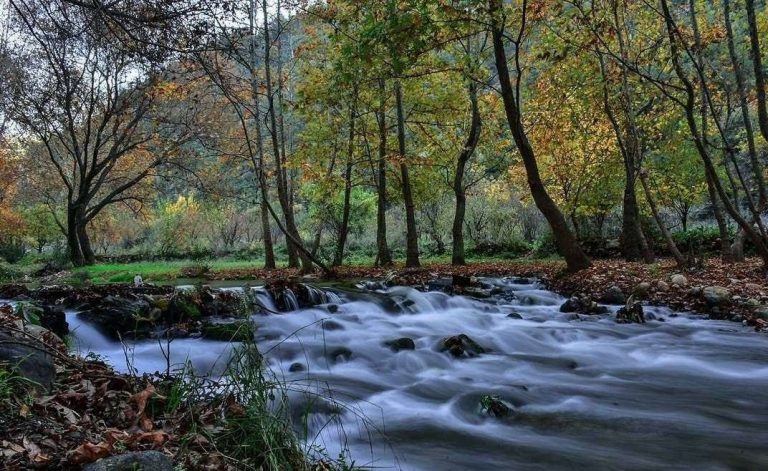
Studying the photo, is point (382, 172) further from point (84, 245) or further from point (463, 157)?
point (84, 245)

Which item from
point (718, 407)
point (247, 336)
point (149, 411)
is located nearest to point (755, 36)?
point (718, 407)

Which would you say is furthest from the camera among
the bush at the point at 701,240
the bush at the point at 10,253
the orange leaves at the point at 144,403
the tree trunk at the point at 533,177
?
the bush at the point at 10,253

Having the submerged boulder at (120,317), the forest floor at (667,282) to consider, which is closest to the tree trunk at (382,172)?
the forest floor at (667,282)

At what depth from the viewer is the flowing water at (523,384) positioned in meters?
3.99

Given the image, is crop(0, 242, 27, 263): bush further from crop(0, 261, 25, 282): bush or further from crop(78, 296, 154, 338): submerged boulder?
crop(78, 296, 154, 338): submerged boulder

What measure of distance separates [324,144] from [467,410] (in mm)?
12882

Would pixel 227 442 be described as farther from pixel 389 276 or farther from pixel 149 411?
pixel 389 276

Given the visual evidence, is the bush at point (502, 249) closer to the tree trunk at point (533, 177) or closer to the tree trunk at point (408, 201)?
the tree trunk at point (408, 201)

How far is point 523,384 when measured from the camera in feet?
18.7

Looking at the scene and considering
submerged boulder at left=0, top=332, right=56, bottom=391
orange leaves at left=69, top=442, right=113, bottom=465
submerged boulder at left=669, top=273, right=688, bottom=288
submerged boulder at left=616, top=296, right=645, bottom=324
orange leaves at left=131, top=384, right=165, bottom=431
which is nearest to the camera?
orange leaves at left=69, top=442, right=113, bottom=465

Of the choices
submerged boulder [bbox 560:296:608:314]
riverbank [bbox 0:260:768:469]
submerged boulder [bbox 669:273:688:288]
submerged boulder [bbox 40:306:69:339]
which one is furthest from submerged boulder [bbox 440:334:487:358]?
submerged boulder [bbox 669:273:688:288]

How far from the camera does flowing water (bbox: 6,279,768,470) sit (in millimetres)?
3992

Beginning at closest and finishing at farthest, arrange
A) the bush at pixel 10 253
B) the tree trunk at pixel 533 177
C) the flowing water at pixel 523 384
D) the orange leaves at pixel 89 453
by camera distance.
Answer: the orange leaves at pixel 89 453, the flowing water at pixel 523 384, the tree trunk at pixel 533 177, the bush at pixel 10 253

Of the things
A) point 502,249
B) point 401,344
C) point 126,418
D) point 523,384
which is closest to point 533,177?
point 401,344
